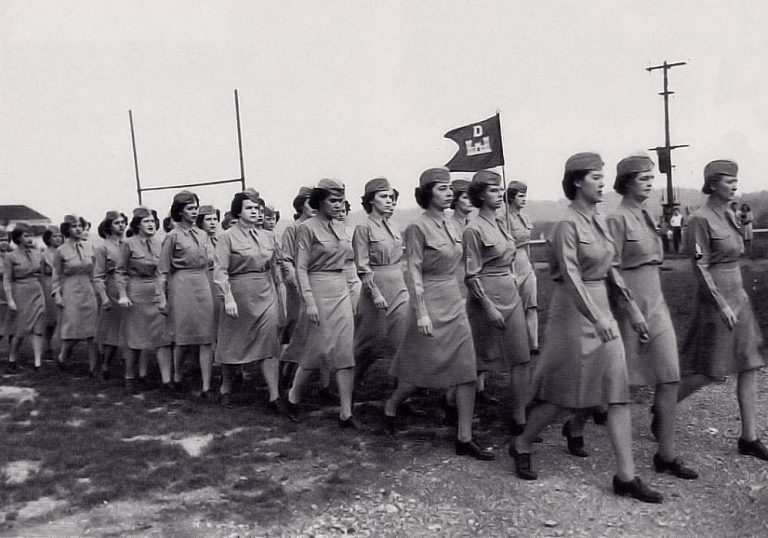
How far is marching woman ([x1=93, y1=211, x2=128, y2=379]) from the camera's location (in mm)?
9266

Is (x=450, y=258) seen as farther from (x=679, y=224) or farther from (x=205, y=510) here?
(x=679, y=224)

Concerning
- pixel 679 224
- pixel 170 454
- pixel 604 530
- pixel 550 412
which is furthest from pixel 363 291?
pixel 679 224

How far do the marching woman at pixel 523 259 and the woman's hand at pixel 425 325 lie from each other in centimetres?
230

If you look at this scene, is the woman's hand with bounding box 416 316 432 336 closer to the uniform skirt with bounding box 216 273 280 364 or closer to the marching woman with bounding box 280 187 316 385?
the uniform skirt with bounding box 216 273 280 364

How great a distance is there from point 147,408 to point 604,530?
15.4ft

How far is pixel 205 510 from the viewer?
15.3 feet

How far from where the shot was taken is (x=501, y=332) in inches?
247

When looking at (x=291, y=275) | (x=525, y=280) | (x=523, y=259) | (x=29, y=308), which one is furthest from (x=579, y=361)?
(x=29, y=308)

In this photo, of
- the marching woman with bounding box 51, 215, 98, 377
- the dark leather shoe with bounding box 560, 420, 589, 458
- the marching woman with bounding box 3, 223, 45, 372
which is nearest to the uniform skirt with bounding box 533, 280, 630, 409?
the dark leather shoe with bounding box 560, 420, 589, 458

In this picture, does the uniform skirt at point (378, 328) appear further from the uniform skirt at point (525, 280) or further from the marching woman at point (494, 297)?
the uniform skirt at point (525, 280)

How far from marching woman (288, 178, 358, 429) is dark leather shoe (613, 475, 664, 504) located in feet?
7.52

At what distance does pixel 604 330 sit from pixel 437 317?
1492 millimetres

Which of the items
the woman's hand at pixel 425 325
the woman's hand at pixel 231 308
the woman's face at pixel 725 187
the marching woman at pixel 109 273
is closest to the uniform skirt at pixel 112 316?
the marching woman at pixel 109 273

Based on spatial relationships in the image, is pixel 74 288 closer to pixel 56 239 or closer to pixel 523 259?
pixel 56 239
